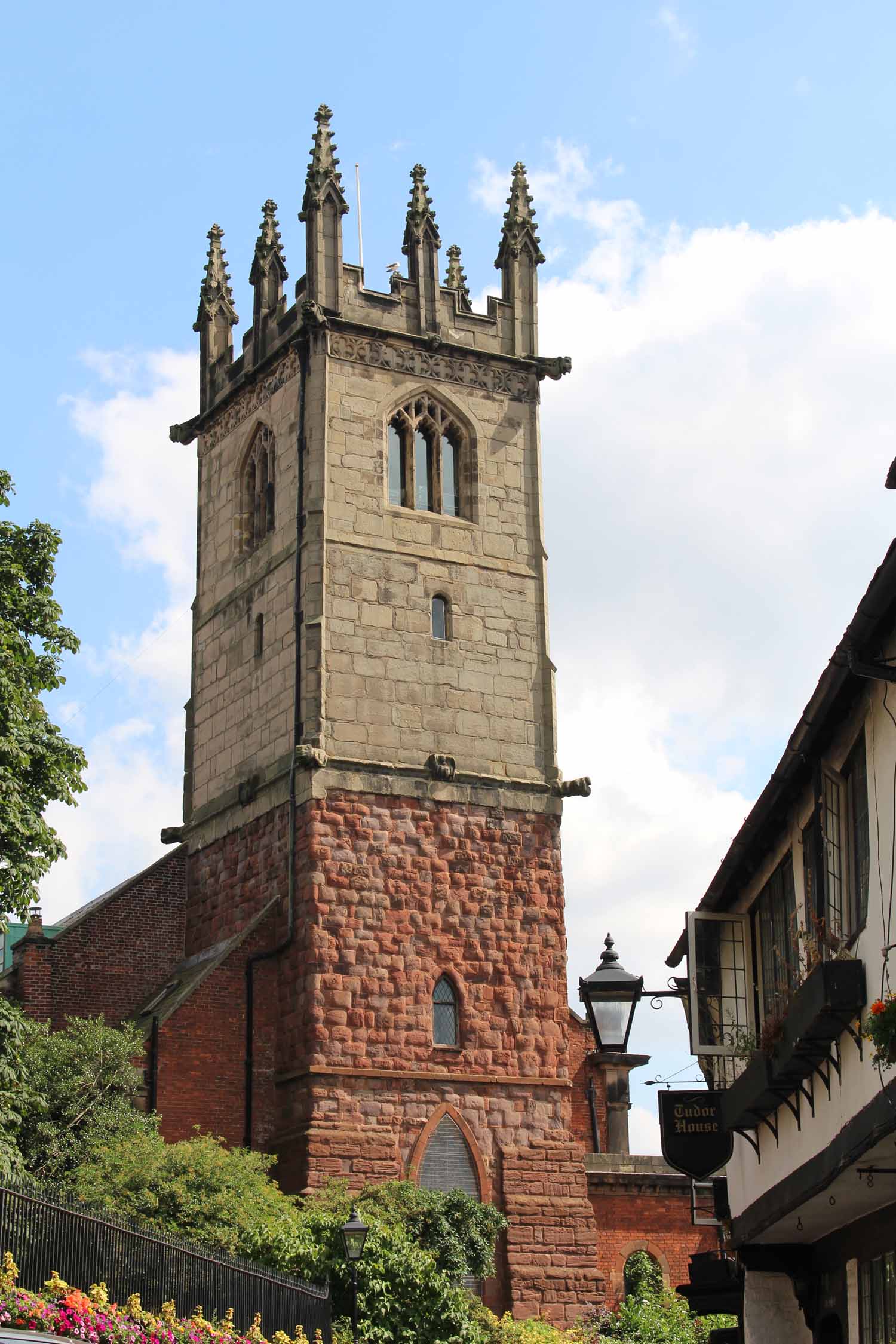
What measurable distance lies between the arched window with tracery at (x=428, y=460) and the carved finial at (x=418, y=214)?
133 inches

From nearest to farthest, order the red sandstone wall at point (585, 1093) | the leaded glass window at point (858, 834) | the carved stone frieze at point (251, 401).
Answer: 1. the leaded glass window at point (858, 834)
2. the carved stone frieze at point (251, 401)
3. the red sandstone wall at point (585, 1093)

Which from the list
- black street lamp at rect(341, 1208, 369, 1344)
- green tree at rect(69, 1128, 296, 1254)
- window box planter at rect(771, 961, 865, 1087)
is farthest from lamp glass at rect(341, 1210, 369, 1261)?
window box planter at rect(771, 961, 865, 1087)

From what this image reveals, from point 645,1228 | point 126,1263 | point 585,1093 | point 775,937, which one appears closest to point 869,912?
point 775,937

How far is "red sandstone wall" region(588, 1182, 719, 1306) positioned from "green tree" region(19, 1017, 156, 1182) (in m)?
9.58

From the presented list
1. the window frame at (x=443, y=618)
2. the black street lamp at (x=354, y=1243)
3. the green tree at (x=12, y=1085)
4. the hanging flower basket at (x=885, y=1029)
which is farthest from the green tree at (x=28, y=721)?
the hanging flower basket at (x=885, y=1029)

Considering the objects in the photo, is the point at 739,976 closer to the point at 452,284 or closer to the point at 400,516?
the point at 400,516

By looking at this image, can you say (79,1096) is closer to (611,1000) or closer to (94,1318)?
(94,1318)

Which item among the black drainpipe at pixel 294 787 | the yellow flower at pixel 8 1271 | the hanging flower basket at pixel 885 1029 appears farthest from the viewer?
the black drainpipe at pixel 294 787

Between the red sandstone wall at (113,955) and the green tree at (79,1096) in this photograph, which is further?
the red sandstone wall at (113,955)

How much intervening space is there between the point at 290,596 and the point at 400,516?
8.41 ft

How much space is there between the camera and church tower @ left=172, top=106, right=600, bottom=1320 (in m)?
36.5

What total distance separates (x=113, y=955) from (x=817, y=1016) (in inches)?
1077

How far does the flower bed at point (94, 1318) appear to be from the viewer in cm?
1706

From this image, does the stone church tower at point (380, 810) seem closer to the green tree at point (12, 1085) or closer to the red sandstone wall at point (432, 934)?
the red sandstone wall at point (432, 934)
